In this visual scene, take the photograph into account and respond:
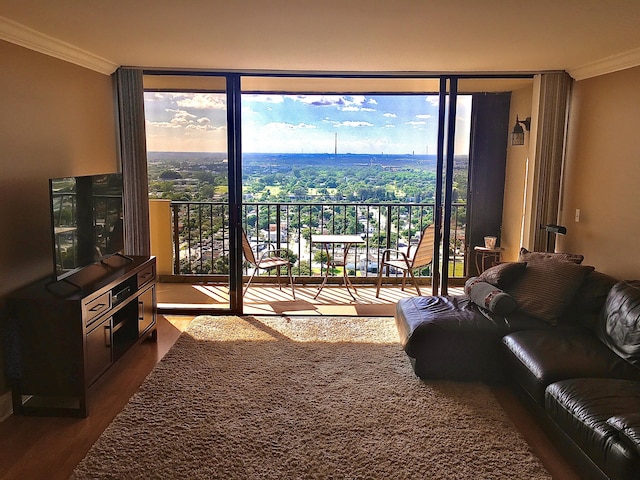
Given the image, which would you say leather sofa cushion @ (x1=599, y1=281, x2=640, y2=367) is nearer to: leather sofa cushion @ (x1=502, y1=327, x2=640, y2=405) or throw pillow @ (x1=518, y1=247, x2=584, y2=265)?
leather sofa cushion @ (x1=502, y1=327, x2=640, y2=405)

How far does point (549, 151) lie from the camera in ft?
15.6

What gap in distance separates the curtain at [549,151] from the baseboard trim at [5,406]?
174 inches

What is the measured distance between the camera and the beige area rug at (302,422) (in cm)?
254

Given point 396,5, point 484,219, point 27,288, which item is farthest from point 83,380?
point 484,219

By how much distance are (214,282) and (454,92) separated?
3.34 meters

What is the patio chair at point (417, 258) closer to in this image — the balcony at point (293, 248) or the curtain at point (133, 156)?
the balcony at point (293, 248)

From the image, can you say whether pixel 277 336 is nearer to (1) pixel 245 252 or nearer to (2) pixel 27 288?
(1) pixel 245 252

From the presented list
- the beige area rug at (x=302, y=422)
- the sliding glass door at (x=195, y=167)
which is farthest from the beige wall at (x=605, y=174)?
the sliding glass door at (x=195, y=167)

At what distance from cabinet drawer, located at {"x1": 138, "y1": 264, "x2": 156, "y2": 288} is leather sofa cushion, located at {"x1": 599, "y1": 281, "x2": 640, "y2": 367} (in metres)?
3.31

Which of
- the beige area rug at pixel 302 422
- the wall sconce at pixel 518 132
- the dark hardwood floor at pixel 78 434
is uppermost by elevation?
the wall sconce at pixel 518 132

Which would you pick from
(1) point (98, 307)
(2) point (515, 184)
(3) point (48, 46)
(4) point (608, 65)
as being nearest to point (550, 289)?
(4) point (608, 65)

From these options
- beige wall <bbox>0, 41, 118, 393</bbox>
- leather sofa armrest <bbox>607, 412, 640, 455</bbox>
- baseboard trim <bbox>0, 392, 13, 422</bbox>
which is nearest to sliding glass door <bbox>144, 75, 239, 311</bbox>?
beige wall <bbox>0, 41, 118, 393</bbox>

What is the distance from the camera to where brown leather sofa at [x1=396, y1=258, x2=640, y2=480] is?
229 cm

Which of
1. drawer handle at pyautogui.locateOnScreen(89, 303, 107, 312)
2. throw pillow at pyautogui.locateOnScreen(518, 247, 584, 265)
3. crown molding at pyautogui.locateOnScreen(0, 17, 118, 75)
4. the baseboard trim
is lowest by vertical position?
the baseboard trim
